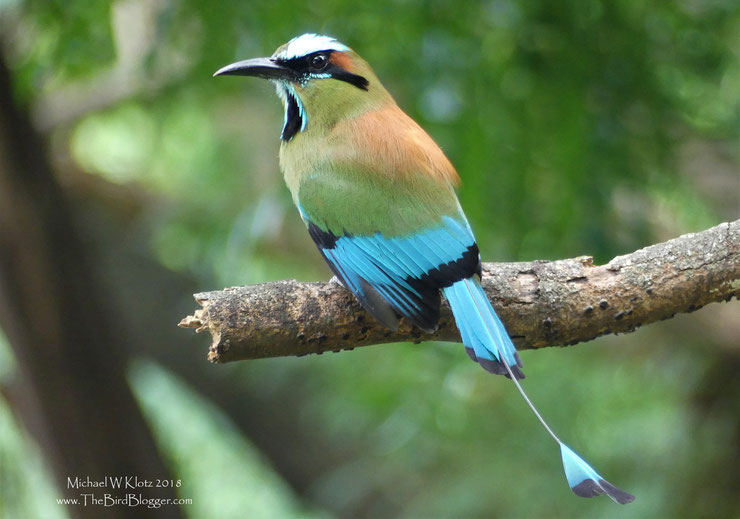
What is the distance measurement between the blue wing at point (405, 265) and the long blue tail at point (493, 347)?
8 centimetres

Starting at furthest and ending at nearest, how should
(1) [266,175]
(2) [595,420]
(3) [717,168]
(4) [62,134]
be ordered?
(4) [62,134] → (1) [266,175] → (3) [717,168] → (2) [595,420]

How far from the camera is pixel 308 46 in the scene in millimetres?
2908

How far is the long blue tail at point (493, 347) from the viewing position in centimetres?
204

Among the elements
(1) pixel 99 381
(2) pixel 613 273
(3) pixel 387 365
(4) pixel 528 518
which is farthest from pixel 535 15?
(1) pixel 99 381

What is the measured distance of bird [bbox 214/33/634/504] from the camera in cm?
218

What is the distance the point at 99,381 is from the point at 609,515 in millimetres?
2552

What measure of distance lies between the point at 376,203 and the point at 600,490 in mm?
1074

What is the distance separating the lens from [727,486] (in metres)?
4.51

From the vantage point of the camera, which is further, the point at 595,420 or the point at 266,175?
the point at 266,175

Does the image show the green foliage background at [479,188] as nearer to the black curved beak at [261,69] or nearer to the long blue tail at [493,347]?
the black curved beak at [261,69]

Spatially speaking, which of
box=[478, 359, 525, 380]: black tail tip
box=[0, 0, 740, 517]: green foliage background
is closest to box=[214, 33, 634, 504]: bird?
box=[478, 359, 525, 380]: black tail tip

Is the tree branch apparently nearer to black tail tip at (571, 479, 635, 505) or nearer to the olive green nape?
the olive green nape

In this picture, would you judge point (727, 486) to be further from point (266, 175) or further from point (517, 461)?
point (266, 175)

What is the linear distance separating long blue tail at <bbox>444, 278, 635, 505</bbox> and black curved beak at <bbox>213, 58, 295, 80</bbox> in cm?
113
